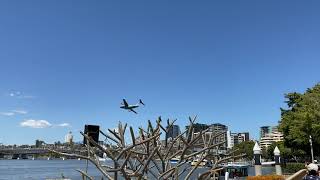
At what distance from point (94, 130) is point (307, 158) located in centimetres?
6667

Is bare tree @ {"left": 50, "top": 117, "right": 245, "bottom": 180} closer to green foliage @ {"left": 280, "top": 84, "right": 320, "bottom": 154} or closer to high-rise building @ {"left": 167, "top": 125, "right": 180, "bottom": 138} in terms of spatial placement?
high-rise building @ {"left": 167, "top": 125, "right": 180, "bottom": 138}

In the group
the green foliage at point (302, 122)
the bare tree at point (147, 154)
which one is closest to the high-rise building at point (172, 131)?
the bare tree at point (147, 154)

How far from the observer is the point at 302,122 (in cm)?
4978

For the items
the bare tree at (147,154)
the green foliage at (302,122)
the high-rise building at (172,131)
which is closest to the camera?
the bare tree at (147,154)

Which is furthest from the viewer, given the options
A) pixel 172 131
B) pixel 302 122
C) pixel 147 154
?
pixel 302 122

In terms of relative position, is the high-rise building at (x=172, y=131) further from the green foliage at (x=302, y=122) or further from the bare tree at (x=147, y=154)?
the green foliage at (x=302, y=122)

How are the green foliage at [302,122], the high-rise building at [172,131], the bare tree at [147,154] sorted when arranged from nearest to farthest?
the bare tree at [147,154]
the high-rise building at [172,131]
the green foliage at [302,122]

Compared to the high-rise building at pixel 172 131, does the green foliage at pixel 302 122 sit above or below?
above

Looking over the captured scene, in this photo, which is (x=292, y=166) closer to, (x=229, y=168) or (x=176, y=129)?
(x=229, y=168)

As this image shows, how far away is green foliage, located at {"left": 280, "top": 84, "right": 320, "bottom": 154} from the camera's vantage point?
49688 millimetres

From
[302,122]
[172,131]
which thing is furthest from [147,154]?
[302,122]

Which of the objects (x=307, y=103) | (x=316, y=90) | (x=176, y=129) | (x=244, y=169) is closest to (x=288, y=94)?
(x=316, y=90)

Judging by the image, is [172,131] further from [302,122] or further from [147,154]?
[302,122]

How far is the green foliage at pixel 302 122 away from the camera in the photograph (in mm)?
49688
